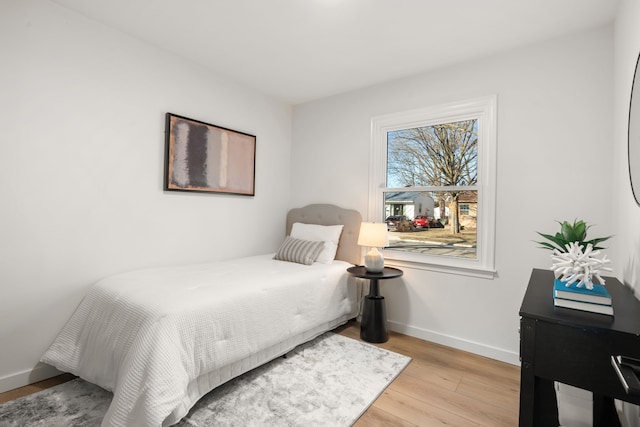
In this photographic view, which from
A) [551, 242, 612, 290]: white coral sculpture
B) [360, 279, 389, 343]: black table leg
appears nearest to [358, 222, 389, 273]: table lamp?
[360, 279, 389, 343]: black table leg

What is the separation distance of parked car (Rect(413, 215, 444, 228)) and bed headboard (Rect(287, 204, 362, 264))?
587mm

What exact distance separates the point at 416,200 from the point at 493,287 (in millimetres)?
1032

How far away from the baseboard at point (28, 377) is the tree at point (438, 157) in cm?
319

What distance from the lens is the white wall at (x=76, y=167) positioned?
1.99 m

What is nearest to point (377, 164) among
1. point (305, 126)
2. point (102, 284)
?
point (305, 126)

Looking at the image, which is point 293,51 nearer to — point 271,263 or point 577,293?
point 271,263

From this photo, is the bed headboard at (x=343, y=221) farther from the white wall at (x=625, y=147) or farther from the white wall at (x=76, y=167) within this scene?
the white wall at (x=625, y=147)

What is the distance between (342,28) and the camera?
7.63 ft

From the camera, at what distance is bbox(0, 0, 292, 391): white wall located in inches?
78.2

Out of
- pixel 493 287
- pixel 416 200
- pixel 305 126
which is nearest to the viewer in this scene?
pixel 493 287

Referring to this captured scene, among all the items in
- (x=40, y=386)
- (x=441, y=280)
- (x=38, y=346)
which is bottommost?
(x=40, y=386)

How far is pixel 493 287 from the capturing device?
2609mm

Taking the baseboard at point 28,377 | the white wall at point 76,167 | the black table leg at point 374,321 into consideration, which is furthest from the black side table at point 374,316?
the baseboard at point 28,377

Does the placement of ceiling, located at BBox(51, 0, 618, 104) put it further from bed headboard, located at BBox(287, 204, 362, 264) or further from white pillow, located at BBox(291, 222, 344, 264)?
white pillow, located at BBox(291, 222, 344, 264)
